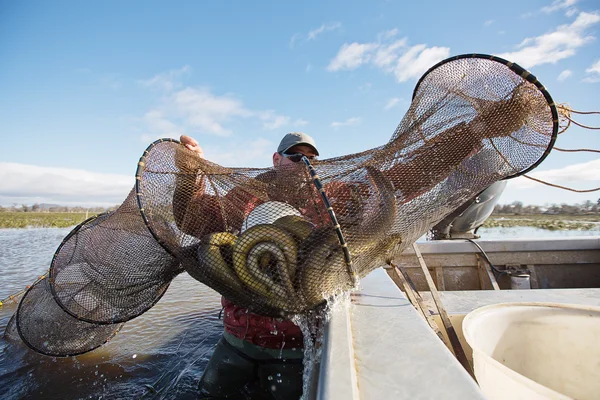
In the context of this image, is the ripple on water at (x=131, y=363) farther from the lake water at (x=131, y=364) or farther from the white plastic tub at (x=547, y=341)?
the white plastic tub at (x=547, y=341)

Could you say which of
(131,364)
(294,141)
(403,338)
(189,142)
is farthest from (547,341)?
(131,364)

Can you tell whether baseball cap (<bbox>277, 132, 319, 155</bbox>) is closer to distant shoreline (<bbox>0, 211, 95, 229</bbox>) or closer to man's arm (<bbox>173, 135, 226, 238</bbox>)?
man's arm (<bbox>173, 135, 226, 238</bbox>)

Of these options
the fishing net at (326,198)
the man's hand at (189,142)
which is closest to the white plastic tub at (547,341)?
the fishing net at (326,198)

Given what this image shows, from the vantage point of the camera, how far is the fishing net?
1696 mm

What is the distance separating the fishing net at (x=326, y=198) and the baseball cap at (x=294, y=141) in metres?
0.75

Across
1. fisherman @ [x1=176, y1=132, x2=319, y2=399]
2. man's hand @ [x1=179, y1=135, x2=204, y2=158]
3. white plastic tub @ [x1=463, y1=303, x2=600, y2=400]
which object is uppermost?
man's hand @ [x1=179, y1=135, x2=204, y2=158]

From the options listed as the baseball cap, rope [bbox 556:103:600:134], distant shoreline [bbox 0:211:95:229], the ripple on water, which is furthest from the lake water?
distant shoreline [bbox 0:211:95:229]

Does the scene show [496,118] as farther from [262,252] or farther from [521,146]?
[262,252]

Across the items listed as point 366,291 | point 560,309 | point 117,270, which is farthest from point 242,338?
point 560,309

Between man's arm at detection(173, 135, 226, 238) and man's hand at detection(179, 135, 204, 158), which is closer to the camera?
man's arm at detection(173, 135, 226, 238)

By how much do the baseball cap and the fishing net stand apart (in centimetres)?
75

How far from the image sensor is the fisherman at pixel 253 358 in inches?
94.7

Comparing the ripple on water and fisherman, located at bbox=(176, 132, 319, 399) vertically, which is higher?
fisherman, located at bbox=(176, 132, 319, 399)

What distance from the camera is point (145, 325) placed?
17.1ft
